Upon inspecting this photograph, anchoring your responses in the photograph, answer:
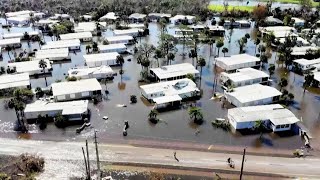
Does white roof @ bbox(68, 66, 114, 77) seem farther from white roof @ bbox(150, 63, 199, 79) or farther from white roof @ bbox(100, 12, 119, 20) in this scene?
white roof @ bbox(100, 12, 119, 20)

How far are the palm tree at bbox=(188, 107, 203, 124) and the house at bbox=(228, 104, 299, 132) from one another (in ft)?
11.0

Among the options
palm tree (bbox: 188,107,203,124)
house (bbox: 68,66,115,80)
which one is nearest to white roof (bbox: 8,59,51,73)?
house (bbox: 68,66,115,80)

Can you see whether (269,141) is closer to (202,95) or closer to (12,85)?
(202,95)

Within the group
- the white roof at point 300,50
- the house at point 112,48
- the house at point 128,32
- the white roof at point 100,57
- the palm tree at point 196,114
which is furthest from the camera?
the house at point 128,32

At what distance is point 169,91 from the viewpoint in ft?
153

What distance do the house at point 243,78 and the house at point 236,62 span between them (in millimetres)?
3654

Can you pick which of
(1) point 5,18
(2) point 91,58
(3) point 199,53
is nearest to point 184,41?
(3) point 199,53

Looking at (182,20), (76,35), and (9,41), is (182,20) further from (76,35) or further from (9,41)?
(9,41)

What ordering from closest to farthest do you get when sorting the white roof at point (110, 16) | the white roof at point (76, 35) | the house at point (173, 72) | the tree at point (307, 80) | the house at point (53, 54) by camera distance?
the tree at point (307, 80) → the house at point (173, 72) → the house at point (53, 54) → the white roof at point (76, 35) → the white roof at point (110, 16)

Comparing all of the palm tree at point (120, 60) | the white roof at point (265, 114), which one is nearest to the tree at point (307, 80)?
the white roof at point (265, 114)

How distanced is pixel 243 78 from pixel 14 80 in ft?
105

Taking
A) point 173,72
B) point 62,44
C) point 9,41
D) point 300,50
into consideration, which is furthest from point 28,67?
point 300,50

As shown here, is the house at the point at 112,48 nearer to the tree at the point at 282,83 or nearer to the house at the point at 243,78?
the house at the point at 243,78

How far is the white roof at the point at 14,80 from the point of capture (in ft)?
160
